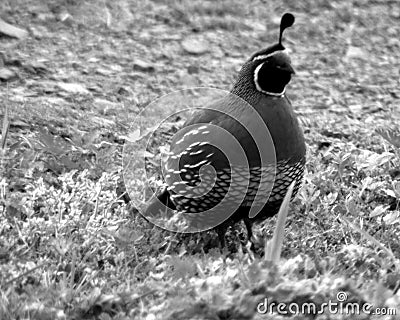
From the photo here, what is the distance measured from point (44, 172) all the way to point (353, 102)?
3.04 m

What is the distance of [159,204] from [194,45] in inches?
131

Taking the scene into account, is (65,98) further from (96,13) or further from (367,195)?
(367,195)

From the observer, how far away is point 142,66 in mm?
6926

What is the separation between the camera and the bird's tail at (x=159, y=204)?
434 cm

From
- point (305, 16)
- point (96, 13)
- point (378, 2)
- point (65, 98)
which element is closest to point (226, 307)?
point (65, 98)

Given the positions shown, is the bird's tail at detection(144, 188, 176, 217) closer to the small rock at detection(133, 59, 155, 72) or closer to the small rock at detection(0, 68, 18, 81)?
the small rock at detection(0, 68, 18, 81)

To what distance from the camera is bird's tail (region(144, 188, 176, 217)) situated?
171 inches

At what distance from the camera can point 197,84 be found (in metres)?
6.72

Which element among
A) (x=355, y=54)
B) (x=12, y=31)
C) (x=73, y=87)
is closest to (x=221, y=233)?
(x=73, y=87)
